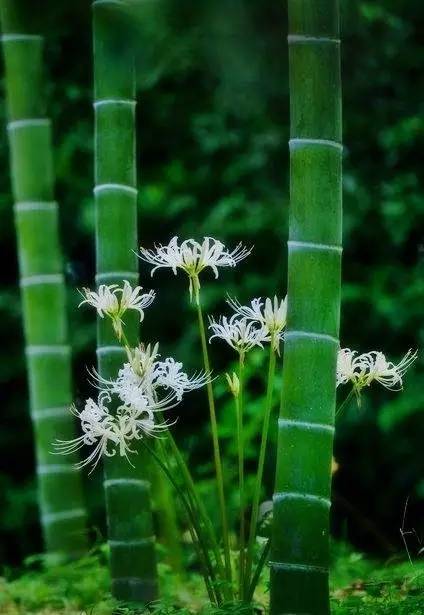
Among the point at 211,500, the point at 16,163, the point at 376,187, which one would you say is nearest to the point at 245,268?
the point at 376,187

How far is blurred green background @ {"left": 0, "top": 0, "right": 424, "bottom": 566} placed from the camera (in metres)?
4.58

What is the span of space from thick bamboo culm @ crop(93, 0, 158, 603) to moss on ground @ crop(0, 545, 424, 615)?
102mm

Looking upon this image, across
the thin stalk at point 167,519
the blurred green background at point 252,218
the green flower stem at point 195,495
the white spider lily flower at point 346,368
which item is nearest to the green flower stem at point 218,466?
the green flower stem at point 195,495

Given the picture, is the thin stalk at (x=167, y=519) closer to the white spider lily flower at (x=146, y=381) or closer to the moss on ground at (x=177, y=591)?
the moss on ground at (x=177, y=591)

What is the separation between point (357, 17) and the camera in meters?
4.01

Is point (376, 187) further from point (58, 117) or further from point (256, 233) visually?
point (58, 117)

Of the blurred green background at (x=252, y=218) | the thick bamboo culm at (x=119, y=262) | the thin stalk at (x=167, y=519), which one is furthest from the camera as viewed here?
the blurred green background at (x=252, y=218)

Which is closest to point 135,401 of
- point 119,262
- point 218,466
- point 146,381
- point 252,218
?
point 146,381

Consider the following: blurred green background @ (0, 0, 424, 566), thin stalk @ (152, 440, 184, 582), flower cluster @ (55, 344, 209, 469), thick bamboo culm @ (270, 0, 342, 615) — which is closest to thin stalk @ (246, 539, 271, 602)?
thick bamboo culm @ (270, 0, 342, 615)

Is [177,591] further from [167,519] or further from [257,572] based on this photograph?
[257,572]

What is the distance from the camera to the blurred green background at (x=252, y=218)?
180 inches

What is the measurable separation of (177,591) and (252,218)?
1752 millimetres

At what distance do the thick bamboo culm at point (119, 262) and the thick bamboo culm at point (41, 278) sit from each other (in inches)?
24.9

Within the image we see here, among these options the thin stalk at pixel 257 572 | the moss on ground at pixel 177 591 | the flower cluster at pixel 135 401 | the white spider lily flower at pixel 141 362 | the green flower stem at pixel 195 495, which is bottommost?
the moss on ground at pixel 177 591
